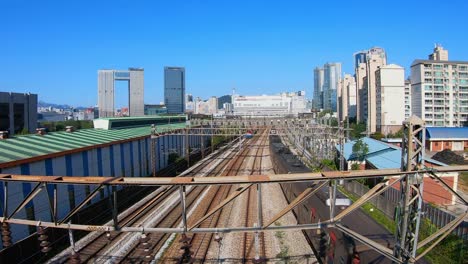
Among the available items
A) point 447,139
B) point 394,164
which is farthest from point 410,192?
point 447,139

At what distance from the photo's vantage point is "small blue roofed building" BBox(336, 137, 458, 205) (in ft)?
60.1

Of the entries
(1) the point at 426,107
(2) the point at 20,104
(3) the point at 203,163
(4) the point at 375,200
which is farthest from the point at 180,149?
(1) the point at 426,107

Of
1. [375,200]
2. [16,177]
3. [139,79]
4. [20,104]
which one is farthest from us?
[139,79]

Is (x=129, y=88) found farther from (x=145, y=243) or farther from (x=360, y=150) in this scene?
(x=145, y=243)

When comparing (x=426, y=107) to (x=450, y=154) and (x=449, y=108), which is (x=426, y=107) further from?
(x=450, y=154)

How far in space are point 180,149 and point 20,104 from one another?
92.4 ft

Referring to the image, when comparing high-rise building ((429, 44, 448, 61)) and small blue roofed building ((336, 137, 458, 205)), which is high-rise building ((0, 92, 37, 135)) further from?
high-rise building ((429, 44, 448, 61))

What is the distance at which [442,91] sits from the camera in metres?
60.3

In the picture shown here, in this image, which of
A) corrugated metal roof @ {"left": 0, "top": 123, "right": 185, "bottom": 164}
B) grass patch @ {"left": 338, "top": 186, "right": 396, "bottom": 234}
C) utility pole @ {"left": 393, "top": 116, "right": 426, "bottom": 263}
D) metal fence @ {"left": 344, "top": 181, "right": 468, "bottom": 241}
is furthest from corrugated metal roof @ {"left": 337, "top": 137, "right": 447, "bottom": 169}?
corrugated metal roof @ {"left": 0, "top": 123, "right": 185, "bottom": 164}

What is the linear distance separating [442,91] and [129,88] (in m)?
150

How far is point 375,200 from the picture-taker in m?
17.0

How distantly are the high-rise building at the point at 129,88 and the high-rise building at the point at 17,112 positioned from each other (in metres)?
107

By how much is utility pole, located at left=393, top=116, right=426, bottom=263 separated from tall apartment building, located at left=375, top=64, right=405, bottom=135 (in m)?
61.1

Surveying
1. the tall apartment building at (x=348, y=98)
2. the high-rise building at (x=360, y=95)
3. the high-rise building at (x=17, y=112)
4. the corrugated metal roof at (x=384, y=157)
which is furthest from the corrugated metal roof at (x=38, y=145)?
the tall apartment building at (x=348, y=98)
